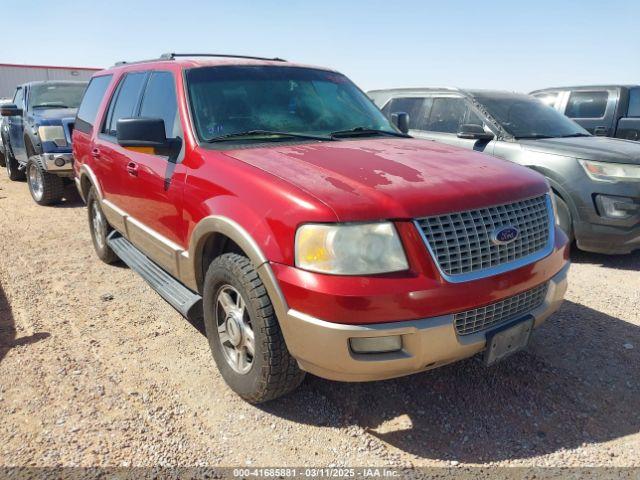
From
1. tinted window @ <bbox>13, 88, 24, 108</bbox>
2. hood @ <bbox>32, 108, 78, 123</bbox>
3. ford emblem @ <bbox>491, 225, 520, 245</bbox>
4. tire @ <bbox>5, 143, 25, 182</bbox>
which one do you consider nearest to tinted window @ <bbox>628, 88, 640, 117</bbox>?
ford emblem @ <bbox>491, 225, 520, 245</bbox>

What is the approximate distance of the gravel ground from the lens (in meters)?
2.41

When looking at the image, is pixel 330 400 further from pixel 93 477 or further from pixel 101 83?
pixel 101 83

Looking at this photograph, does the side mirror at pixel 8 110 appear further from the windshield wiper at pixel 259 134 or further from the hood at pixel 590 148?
the hood at pixel 590 148

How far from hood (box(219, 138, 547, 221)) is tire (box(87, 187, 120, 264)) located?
2.55 meters

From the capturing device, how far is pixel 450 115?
653 cm

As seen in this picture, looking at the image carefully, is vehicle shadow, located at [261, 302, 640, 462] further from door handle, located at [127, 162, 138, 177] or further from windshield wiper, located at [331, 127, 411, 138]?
door handle, located at [127, 162, 138, 177]

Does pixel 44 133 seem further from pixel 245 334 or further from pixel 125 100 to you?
pixel 245 334

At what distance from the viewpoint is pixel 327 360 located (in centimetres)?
222

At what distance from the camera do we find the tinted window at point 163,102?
3.29 metres

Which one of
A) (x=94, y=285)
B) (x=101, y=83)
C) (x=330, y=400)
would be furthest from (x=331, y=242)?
(x=101, y=83)

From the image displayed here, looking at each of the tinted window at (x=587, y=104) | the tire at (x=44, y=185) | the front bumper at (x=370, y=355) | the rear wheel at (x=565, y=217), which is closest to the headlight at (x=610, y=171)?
the rear wheel at (x=565, y=217)

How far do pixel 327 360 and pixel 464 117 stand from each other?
4959mm

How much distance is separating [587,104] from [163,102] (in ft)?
28.2

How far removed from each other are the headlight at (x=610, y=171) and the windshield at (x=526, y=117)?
973 mm
